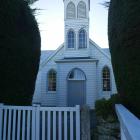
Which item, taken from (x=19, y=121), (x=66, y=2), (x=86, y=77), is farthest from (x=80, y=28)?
(x=19, y=121)

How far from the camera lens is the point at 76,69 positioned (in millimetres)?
20156

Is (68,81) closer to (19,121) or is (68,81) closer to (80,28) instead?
(80,28)

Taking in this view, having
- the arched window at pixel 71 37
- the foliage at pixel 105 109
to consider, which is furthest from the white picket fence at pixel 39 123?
the arched window at pixel 71 37

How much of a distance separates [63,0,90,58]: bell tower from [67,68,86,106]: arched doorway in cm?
189

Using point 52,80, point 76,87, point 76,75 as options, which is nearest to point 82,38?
point 76,75

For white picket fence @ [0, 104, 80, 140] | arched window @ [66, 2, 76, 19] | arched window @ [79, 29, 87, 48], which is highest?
arched window @ [66, 2, 76, 19]

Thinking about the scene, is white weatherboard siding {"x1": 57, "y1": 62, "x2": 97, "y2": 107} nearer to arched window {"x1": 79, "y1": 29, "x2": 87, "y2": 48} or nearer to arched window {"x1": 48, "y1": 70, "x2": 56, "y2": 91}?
arched window {"x1": 48, "y1": 70, "x2": 56, "y2": 91}

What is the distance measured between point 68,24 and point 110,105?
1484 centimetres

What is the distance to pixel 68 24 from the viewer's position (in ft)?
68.3

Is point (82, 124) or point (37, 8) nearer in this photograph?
point (82, 124)

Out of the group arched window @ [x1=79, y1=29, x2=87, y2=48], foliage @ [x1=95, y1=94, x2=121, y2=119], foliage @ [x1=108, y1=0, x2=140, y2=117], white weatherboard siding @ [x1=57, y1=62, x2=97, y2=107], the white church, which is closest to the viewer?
foliage @ [x1=108, y1=0, x2=140, y2=117]

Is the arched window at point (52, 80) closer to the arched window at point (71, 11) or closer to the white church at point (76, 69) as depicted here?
the white church at point (76, 69)

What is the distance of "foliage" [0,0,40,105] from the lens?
7.06m

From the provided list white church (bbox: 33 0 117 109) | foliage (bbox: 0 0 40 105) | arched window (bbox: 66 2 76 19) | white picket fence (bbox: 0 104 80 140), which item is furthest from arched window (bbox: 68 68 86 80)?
white picket fence (bbox: 0 104 80 140)
